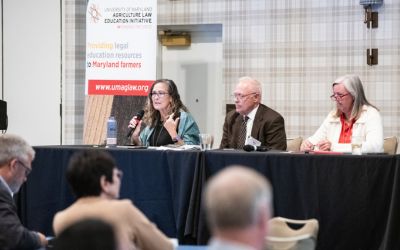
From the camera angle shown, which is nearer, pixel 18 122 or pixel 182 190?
pixel 182 190

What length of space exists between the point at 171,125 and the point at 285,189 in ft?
3.67

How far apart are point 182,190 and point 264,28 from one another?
2801 millimetres

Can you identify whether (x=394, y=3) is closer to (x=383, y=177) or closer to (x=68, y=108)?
(x=383, y=177)

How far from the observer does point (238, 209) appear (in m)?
1.32

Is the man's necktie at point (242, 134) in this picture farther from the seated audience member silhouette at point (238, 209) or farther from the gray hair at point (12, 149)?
the seated audience member silhouette at point (238, 209)

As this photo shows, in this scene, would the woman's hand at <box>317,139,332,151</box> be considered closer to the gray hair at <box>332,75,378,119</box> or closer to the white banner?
the gray hair at <box>332,75,378,119</box>

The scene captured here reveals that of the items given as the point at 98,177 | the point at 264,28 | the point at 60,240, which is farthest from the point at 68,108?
the point at 60,240

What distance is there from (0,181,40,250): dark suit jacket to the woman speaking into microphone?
1957 millimetres

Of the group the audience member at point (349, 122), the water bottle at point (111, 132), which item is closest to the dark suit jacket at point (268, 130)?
the audience member at point (349, 122)

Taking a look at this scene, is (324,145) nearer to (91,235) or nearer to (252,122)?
(252,122)

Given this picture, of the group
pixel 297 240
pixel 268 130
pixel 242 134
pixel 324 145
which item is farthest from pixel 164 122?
pixel 297 240

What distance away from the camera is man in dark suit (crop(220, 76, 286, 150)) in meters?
4.58

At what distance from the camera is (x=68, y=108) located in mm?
6895

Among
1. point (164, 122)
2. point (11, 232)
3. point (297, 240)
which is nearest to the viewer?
point (11, 232)
